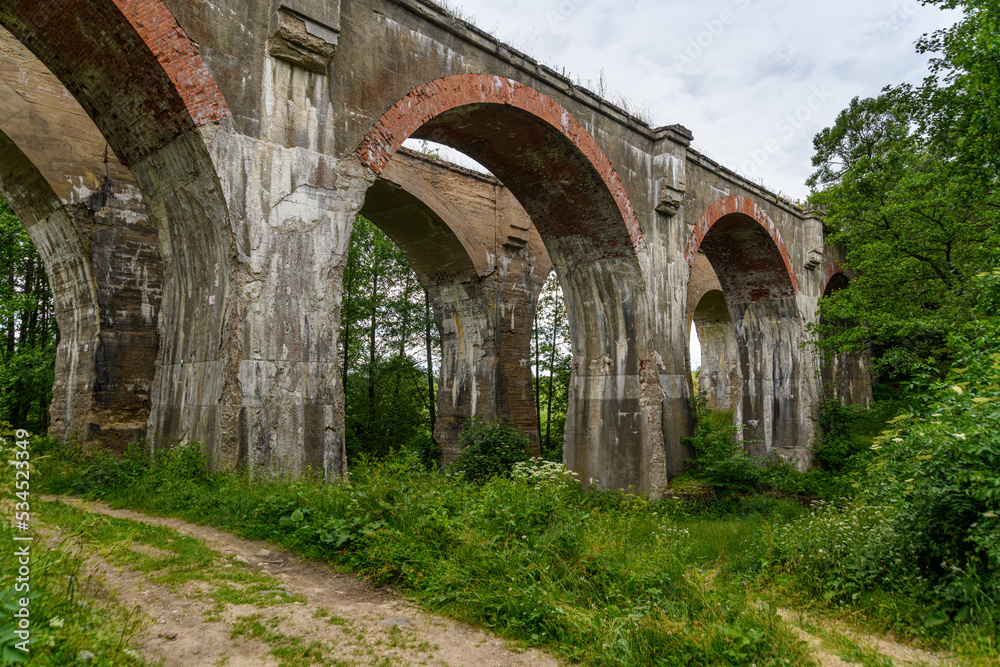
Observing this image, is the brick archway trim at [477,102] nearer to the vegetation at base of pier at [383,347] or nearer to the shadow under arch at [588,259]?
the shadow under arch at [588,259]

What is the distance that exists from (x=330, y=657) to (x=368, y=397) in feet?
43.1

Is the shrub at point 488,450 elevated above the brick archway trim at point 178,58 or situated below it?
below

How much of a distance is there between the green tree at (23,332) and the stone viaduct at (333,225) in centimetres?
304

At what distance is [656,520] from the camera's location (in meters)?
8.17

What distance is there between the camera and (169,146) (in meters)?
5.96

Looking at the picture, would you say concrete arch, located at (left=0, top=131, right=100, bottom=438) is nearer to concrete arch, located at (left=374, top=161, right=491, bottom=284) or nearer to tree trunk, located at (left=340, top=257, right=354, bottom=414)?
concrete arch, located at (left=374, top=161, right=491, bottom=284)

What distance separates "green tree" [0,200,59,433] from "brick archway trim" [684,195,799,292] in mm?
12075

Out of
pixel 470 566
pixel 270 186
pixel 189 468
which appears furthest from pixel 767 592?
pixel 270 186

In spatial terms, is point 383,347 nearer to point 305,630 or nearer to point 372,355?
point 372,355

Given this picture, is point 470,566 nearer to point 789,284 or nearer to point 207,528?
point 207,528

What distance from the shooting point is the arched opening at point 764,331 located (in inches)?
545

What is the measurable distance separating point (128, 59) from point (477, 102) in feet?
12.8

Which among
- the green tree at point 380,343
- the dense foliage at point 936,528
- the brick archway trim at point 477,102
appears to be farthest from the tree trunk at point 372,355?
the dense foliage at point 936,528

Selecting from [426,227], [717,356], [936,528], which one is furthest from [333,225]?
[717,356]
